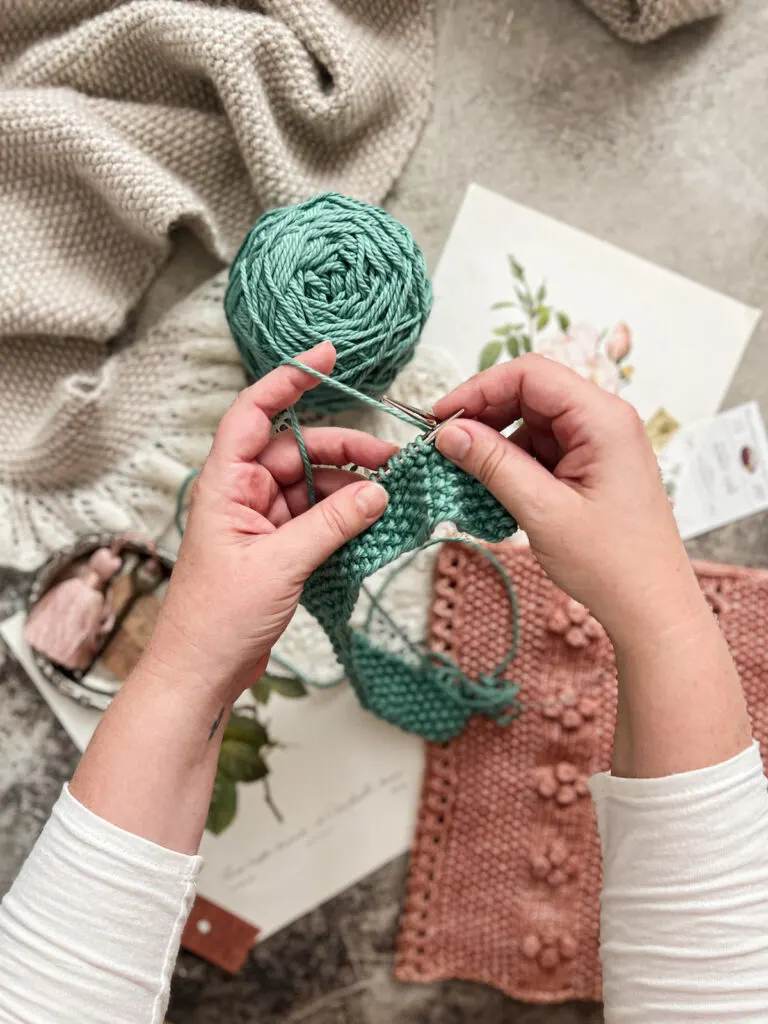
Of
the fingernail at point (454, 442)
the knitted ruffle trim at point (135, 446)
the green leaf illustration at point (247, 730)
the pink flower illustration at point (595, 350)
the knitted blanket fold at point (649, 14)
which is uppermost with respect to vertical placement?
the knitted blanket fold at point (649, 14)

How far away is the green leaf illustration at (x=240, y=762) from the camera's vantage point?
906mm

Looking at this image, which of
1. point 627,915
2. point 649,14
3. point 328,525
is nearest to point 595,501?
point 328,525

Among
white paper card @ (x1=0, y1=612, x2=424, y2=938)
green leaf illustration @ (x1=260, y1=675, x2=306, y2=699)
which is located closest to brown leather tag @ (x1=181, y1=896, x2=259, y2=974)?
white paper card @ (x1=0, y1=612, x2=424, y2=938)

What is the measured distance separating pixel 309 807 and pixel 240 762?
0.10 meters

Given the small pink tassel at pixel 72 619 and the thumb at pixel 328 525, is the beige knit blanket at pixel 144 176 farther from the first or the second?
the thumb at pixel 328 525

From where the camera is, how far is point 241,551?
1.94ft

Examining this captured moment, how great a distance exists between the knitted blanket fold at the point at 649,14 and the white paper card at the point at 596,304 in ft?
0.76

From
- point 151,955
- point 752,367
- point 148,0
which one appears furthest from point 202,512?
point 752,367

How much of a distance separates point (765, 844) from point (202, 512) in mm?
483

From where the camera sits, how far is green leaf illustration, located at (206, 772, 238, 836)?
0.90m

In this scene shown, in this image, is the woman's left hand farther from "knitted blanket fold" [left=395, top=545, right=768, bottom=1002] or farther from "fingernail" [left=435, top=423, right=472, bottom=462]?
"knitted blanket fold" [left=395, top=545, right=768, bottom=1002]

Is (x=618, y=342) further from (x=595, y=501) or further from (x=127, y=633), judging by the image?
(x=127, y=633)

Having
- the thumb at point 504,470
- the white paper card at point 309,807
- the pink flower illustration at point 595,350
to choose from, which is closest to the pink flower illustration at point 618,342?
the pink flower illustration at point 595,350

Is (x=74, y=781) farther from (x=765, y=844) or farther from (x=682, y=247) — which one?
(x=682, y=247)
